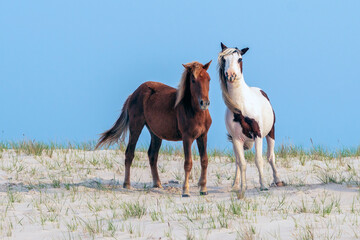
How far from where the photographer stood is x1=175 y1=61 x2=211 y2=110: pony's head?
7109 millimetres

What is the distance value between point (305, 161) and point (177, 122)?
4163mm

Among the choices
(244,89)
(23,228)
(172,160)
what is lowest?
(23,228)

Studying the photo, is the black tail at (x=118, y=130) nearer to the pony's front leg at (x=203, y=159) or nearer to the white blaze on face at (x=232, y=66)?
the pony's front leg at (x=203, y=159)

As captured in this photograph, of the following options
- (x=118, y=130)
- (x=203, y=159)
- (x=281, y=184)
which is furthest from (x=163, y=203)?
(x=118, y=130)

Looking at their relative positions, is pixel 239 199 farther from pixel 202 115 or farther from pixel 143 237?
pixel 143 237

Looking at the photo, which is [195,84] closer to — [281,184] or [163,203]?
[163,203]

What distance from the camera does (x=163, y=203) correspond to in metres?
6.65

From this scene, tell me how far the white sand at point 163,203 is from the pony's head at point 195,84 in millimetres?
1435

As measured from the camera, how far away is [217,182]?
9.34 metres

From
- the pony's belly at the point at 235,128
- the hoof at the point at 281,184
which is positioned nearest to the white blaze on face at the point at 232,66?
the pony's belly at the point at 235,128

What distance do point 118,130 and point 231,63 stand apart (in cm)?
335

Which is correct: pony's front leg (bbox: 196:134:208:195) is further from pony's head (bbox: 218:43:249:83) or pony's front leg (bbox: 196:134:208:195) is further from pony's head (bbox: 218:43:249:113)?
pony's head (bbox: 218:43:249:83)

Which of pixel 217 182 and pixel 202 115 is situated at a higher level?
pixel 202 115

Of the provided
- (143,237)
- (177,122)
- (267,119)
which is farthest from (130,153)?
(143,237)
